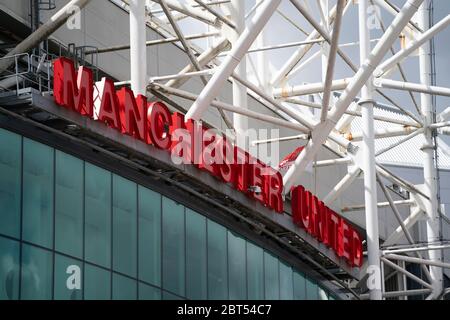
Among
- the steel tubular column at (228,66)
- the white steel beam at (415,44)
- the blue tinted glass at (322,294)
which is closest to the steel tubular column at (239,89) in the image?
the steel tubular column at (228,66)

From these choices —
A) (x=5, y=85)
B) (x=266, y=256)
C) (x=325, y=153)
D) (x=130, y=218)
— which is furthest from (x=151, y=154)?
(x=325, y=153)

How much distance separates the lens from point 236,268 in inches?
1754

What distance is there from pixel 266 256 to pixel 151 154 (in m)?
9.21

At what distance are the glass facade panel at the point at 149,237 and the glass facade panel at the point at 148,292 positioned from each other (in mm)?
162

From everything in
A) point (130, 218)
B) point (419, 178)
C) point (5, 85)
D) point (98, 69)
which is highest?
point (419, 178)

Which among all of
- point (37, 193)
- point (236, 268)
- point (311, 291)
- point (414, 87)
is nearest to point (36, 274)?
point (37, 193)

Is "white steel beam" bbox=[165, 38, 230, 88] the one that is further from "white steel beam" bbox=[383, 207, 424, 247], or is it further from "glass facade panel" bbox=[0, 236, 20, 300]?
"white steel beam" bbox=[383, 207, 424, 247]

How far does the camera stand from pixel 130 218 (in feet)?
126

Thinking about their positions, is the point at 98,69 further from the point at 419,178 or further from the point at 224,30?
the point at 419,178

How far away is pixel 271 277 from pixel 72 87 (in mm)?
13712

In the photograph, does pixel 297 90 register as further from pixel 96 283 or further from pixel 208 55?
pixel 96 283

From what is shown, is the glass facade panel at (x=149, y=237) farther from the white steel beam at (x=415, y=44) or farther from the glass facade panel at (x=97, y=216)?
the white steel beam at (x=415, y=44)

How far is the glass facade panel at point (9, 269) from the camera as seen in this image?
33312 millimetres

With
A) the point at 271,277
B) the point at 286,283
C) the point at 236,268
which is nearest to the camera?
the point at 236,268
